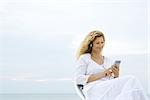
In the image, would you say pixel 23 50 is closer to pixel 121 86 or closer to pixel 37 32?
pixel 37 32

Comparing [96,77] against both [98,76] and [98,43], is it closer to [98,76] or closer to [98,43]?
[98,76]

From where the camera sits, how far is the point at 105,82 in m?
3.50

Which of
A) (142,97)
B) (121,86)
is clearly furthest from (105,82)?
(142,97)

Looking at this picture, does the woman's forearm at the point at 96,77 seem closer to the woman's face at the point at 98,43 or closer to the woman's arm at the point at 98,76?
the woman's arm at the point at 98,76

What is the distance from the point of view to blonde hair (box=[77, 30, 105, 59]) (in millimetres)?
3787

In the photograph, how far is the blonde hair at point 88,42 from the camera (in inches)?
149

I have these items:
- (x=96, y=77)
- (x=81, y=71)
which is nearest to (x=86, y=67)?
(x=81, y=71)

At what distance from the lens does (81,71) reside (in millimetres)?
3752

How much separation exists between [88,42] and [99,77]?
36 cm

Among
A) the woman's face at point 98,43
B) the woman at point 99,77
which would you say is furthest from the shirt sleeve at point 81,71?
the woman's face at point 98,43

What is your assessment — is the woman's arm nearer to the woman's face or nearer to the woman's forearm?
the woman's forearm

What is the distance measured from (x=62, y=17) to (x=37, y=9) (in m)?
0.75

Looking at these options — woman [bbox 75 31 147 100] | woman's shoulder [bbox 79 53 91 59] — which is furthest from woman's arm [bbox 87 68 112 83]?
woman's shoulder [bbox 79 53 91 59]

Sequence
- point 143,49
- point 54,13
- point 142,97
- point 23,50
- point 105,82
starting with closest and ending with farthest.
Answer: point 142,97
point 105,82
point 143,49
point 54,13
point 23,50
